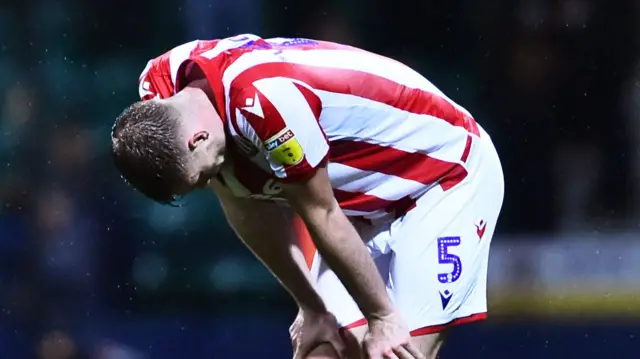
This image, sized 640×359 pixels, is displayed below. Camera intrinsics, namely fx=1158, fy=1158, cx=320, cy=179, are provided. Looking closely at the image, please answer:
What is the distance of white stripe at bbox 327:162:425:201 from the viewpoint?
1.78 metres

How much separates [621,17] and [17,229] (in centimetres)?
168

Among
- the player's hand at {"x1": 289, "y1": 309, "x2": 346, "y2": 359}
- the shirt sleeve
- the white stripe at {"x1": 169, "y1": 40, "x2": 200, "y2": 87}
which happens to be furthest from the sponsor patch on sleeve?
the player's hand at {"x1": 289, "y1": 309, "x2": 346, "y2": 359}

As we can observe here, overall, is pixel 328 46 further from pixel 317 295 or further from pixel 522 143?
pixel 522 143

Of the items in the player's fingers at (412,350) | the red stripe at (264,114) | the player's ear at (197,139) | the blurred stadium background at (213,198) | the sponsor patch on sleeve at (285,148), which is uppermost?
the red stripe at (264,114)

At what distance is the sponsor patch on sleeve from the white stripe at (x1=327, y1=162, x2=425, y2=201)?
0.68 ft

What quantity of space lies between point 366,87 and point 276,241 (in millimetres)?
326

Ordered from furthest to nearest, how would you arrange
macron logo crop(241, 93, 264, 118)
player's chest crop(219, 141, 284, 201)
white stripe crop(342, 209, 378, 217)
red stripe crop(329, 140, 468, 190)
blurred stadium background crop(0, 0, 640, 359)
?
1. blurred stadium background crop(0, 0, 640, 359)
2. white stripe crop(342, 209, 378, 217)
3. red stripe crop(329, 140, 468, 190)
4. player's chest crop(219, 141, 284, 201)
5. macron logo crop(241, 93, 264, 118)

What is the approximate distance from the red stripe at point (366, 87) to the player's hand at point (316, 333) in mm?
385

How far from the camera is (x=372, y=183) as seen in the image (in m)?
1.81

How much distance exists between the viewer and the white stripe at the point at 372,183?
5.84ft

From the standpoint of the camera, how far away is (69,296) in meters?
3.02

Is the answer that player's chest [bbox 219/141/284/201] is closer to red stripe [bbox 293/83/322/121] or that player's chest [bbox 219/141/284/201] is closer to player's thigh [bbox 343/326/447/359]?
red stripe [bbox 293/83/322/121]

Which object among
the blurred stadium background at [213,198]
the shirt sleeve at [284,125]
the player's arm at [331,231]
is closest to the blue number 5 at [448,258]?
the player's arm at [331,231]

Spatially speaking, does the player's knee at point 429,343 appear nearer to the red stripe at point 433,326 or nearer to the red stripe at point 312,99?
the red stripe at point 433,326
